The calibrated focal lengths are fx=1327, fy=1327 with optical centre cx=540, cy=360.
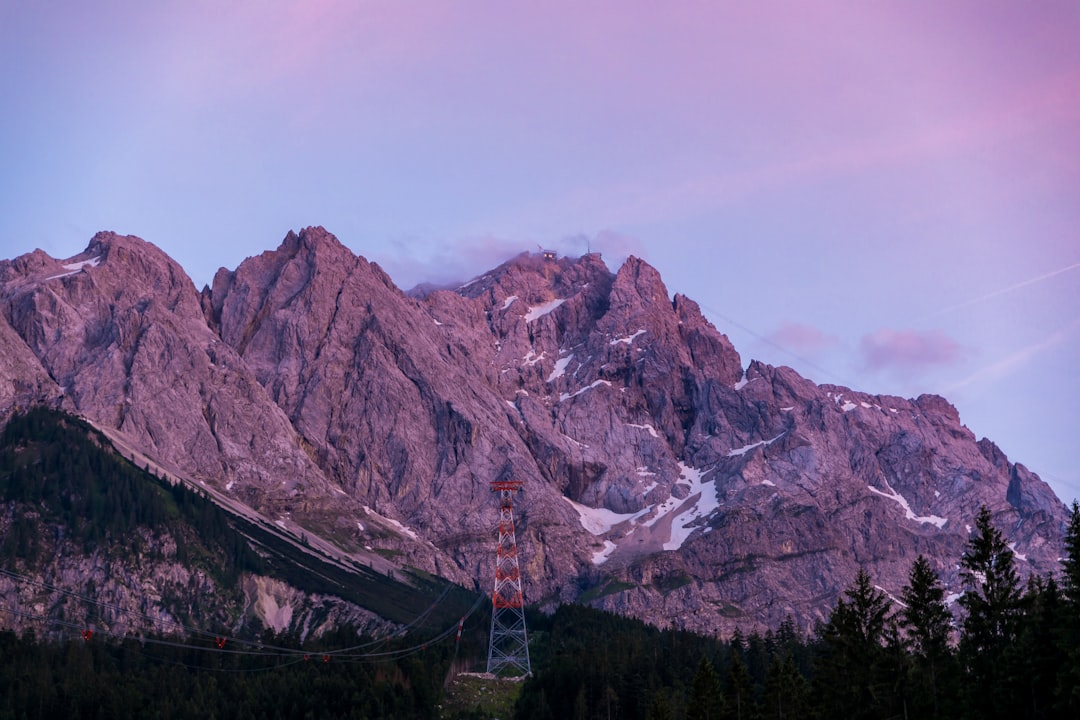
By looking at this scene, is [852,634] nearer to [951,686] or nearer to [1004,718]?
[951,686]

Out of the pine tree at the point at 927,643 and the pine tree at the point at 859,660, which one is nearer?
the pine tree at the point at 927,643

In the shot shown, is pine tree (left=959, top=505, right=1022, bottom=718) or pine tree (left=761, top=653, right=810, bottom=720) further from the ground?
pine tree (left=959, top=505, right=1022, bottom=718)

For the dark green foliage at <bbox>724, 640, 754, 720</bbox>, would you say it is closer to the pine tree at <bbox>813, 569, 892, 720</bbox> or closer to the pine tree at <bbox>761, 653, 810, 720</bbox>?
the pine tree at <bbox>761, 653, 810, 720</bbox>

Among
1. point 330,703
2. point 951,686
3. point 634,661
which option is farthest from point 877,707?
point 330,703

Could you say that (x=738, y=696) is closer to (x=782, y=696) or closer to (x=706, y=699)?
(x=706, y=699)

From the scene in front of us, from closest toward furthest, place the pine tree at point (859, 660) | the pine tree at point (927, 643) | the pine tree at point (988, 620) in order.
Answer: the pine tree at point (988, 620)
the pine tree at point (927, 643)
the pine tree at point (859, 660)

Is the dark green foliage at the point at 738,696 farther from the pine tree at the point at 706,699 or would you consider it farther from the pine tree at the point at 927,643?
the pine tree at the point at 927,643

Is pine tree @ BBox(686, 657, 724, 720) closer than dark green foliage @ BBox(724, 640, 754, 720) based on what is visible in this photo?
No

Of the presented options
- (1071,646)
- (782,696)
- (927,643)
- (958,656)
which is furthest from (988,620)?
(782,696)

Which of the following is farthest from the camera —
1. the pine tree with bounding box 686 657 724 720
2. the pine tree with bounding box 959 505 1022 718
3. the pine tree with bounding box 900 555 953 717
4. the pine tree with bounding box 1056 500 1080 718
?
the pine tree with bounding box 686 657 724 720

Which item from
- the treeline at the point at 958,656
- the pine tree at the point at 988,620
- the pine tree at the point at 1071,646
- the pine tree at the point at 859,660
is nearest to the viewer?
the pine tree at the point at 1071,646

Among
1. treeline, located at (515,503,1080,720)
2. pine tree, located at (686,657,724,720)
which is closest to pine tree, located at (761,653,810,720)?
treeline, located at (515,503,1080,720)

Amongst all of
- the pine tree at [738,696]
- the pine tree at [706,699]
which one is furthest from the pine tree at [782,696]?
the pine tree at [706,699]

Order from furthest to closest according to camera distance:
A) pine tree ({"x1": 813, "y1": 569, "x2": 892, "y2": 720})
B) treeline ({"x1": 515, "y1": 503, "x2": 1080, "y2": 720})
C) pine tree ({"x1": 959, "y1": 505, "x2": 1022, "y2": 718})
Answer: pine tree ({"x1": 813, "y1": 569, "x2": 892, "y2": 720}) → pine tree ({"x1": 959, "y1": 505, "x2": 1022, "y2": 718}) → treeline ({"x1": 515, "y1": 503, "x2": 1080, "y2": 720})
